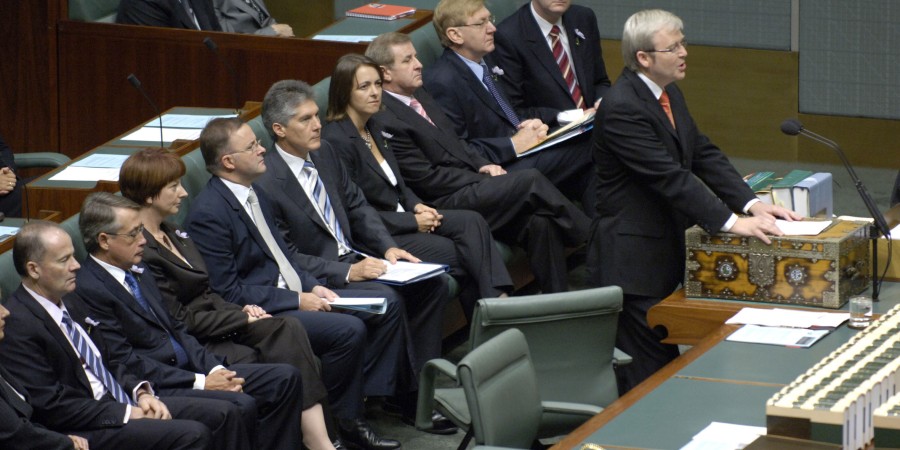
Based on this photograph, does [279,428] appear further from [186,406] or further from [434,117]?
[434,117]

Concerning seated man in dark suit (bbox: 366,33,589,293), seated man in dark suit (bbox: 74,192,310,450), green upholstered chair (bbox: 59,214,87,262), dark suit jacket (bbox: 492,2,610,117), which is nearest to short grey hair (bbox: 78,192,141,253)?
seated man in dark suit (bbox: 74,192,310,450)

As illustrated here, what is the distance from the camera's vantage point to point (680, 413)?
3848 mm

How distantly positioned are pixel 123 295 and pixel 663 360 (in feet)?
5.56

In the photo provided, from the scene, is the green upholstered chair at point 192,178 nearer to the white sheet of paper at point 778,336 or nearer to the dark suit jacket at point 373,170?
the dark suit jacket at point 373,170


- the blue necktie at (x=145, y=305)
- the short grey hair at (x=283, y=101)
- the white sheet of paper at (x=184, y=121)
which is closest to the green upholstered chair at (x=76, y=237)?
the blue necktie at (x=145, y=305)

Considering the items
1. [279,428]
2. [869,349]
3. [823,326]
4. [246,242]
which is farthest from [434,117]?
[869,349]

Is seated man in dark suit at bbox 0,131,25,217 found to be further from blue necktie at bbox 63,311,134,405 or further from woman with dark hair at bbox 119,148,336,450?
blue necktie at bbox 63,311,134,405

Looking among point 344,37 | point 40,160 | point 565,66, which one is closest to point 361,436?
point 40,160

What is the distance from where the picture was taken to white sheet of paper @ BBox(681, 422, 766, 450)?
359 centimetres

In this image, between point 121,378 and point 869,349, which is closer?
point 869,349

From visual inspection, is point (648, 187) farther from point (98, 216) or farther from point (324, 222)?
point (98, 216)

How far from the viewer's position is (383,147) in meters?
6.08

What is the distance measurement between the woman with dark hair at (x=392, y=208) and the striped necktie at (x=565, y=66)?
48.8 inches

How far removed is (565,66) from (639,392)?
323cm
